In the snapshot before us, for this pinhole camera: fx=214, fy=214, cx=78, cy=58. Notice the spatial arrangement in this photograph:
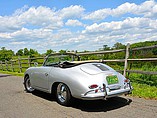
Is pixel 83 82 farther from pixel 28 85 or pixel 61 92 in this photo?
pixel 28 85

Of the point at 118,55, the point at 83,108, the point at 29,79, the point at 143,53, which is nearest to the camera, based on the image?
the point at 83,108

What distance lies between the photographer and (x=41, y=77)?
6766 millimetres

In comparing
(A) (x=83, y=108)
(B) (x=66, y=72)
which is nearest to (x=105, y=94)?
(A) (x=83, y=108)

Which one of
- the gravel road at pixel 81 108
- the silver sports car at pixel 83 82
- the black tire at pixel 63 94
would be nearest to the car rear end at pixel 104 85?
the silver sports car at pixel 83 82

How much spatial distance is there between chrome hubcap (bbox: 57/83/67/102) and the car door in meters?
0.62

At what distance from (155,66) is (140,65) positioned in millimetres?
665

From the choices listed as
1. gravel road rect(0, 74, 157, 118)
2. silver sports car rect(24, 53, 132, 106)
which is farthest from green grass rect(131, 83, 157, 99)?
silver sports car rect(24, 53, 132, 106)

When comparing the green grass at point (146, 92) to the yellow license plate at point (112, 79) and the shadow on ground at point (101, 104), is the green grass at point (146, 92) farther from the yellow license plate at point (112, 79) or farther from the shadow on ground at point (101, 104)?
the yellow license plate at point (112, 79)

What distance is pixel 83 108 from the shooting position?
18.3 ft

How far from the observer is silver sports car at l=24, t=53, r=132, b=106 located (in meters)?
5.06

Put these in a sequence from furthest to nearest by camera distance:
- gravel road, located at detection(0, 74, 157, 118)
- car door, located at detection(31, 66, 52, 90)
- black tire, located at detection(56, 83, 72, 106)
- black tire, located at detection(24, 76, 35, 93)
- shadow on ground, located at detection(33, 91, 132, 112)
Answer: black tire, located at detection(24, 76, 35, 93) < car door, located at detection(31, 66, 52, 90) < black tire, located at detection(56, 83, 72, 106) < shadow on ground, located at detection(33, 91, 132, 112) < gravel road, located at detection(0, 74, 157, 118)

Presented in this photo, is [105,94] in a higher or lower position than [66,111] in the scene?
higher

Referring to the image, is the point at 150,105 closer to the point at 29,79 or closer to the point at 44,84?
the point at 44,84

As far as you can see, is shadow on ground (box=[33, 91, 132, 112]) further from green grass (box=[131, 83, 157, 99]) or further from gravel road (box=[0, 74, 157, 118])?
green grass (box=[131, 83, 157, 99])
